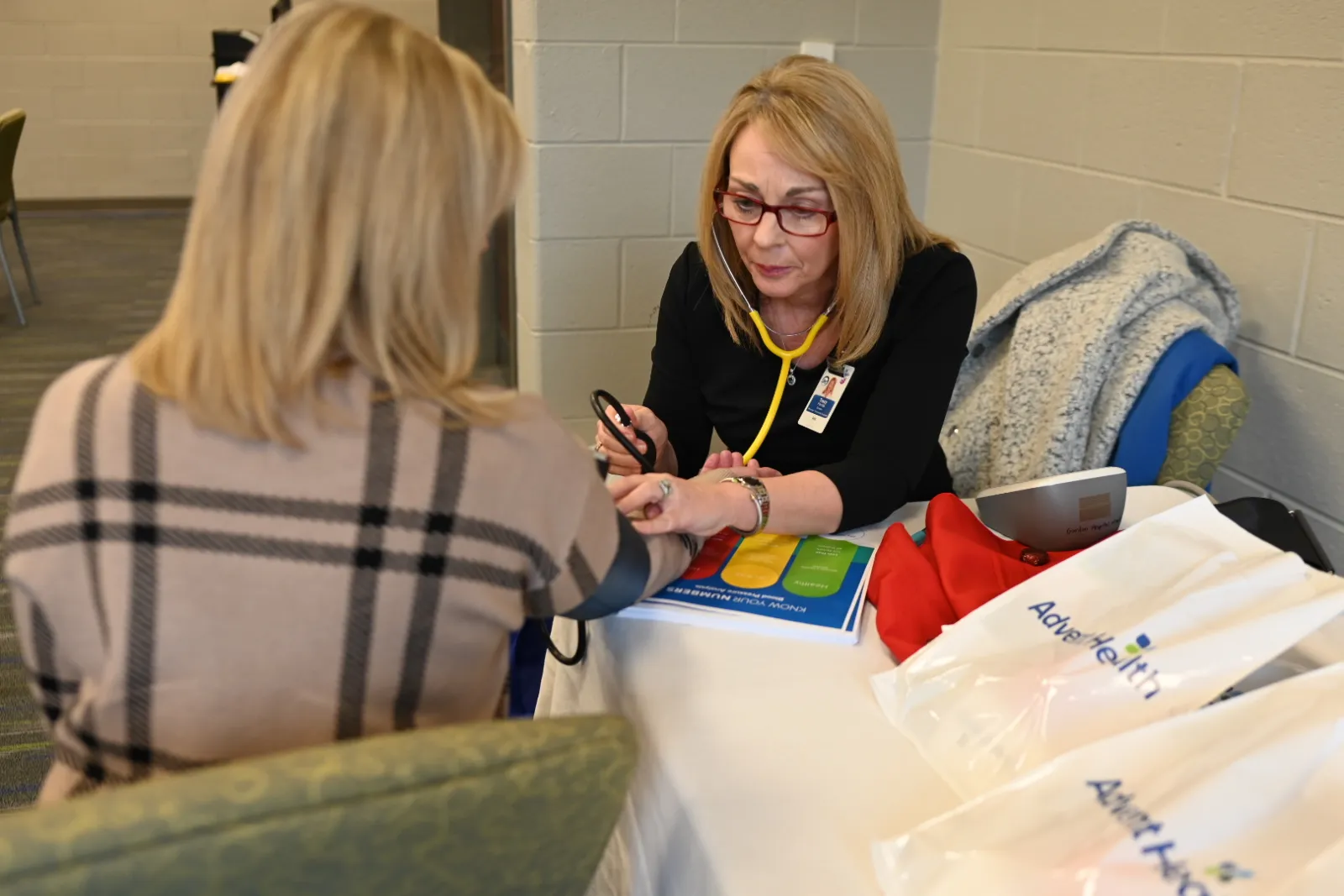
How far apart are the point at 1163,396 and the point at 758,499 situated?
0.70 metres

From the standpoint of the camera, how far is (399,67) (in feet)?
2.76

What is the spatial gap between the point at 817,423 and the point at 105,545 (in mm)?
1019

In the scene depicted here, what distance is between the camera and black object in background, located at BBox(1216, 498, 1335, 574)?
4.13ft

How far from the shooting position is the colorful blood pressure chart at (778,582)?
113 cm

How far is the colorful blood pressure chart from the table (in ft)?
0.10

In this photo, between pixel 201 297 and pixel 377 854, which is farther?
pixel 201 297

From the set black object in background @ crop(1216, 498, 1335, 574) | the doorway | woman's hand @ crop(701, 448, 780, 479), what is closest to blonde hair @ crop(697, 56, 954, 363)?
woman's hand @ crop(701, 448, 780, 479)

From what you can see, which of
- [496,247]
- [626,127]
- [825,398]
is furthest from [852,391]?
[496,247]

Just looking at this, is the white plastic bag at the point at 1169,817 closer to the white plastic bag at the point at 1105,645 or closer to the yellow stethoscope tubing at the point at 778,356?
the white plastic bag at the point at 1105,645

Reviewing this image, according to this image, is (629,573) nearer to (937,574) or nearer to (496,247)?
(937,574)

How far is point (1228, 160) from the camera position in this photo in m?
1.84

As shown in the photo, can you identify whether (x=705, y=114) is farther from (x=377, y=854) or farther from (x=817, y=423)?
(x=377, y=854)

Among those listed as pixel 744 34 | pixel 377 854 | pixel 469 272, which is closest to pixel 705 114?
pixel 744 34

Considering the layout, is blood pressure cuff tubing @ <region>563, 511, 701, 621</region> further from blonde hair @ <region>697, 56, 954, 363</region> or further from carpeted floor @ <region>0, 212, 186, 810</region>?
carpeted floor @ <region>0, 212, 186, 810</region>
